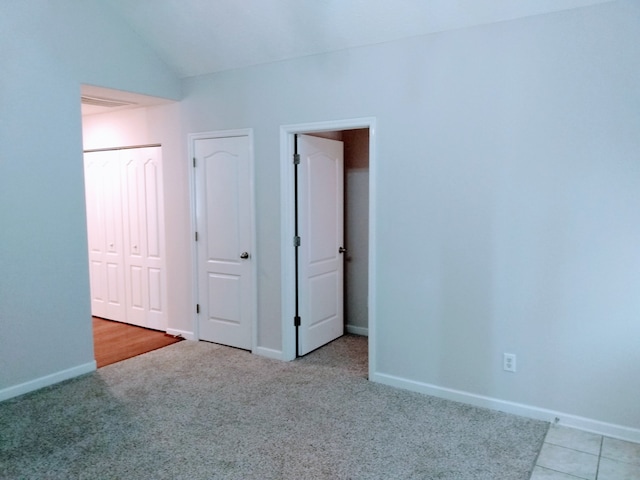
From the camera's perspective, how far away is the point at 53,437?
2.84 m

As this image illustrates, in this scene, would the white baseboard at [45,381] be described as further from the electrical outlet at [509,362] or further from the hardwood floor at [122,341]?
the electrical outlet at [509,362]

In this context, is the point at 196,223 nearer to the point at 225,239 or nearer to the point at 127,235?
the point at 225,239

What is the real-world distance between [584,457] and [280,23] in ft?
11.4

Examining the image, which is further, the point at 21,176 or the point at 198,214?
the point at 198,214

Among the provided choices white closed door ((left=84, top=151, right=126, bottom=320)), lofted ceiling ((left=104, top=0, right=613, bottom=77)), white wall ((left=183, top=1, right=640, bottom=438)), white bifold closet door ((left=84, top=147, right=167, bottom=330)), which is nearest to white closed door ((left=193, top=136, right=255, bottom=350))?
white bifold closet door ((left=84, top=147, right=167, bottom=330))

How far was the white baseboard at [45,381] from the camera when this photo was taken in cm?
338

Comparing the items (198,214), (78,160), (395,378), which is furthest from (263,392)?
(78,160)

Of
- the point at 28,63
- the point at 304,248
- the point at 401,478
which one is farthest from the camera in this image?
the point at 304,248

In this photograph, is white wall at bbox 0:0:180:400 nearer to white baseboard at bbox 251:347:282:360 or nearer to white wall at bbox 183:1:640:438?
white baseboard at bbox 251:347:282:360

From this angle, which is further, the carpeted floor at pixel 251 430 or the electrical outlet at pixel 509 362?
the electrical outlet at pixel 509 362

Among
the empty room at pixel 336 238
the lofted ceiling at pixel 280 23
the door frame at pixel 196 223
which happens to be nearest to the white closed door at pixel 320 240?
the empty room at pixel 336 238

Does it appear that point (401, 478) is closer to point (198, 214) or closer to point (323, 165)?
point (323, 165)

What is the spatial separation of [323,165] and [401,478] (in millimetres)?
2747

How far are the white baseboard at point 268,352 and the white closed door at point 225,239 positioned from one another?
4.4 inches
